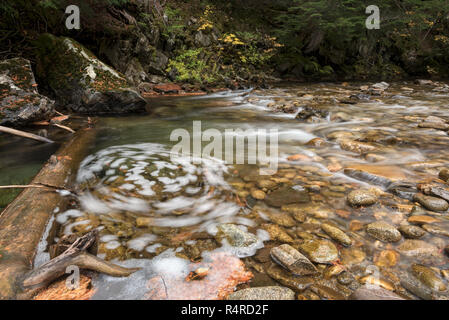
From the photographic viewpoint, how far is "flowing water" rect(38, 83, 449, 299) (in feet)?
5.59

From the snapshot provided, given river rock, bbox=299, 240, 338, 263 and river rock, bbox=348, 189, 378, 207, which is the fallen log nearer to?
river rock, bbox=299, 240, 338, 263

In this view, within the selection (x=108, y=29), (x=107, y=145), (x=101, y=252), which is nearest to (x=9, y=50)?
(x=108, y=29)

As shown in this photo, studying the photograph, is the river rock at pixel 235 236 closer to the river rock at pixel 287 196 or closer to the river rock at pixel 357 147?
the river rock at pixel 287 196

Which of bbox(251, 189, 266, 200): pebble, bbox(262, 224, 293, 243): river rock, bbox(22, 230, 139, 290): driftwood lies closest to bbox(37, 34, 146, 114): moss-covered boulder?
bbox(251, 189, 266, 200): pebble

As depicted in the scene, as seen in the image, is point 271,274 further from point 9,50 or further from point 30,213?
point 9,50

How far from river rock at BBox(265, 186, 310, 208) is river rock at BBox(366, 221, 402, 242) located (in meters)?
0.68

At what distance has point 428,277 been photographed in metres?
1.62

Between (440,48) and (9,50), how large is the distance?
89.1 feet

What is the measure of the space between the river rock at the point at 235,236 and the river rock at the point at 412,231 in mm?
1242

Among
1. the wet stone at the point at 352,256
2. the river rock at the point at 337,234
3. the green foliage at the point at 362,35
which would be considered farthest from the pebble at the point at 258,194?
the green foliage at the point at 362,35

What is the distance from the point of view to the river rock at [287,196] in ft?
8.69

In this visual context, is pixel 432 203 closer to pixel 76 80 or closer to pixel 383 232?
pixel 383 232

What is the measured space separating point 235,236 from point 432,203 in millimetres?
1974

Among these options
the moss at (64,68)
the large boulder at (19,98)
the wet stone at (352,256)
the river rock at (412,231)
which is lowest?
the wet stone at (352,256)
